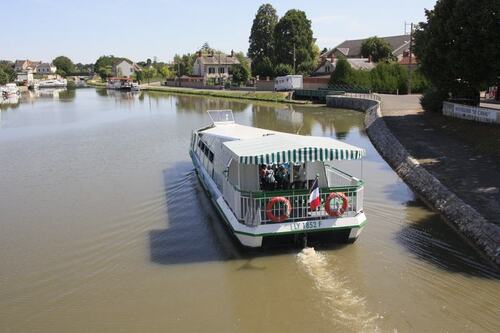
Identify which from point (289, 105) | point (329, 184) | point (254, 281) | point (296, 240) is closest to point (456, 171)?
point (329, 184)

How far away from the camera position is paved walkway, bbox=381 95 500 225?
47.5 ft

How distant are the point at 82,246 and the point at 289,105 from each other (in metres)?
50.4

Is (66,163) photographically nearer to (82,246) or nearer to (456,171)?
(82,246)

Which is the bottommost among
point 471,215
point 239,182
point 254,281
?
point 254,281

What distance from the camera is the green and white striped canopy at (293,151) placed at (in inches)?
463

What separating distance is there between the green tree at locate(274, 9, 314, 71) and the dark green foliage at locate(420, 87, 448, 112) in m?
53.5

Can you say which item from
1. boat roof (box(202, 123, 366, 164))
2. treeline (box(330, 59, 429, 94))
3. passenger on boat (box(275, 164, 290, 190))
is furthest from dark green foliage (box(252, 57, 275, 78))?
boat roof (box(202, 123, 366, 164))

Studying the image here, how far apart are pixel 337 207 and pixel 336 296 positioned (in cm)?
257

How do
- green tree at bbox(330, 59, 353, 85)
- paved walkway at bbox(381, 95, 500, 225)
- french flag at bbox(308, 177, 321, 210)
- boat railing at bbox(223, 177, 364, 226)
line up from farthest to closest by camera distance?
1. green tree at bbox(330, 59, 353, 85)
2. paved walkway at bbox(381, 95, 500, 225)
3. boat railing at bbox(223, 177, 364, 226)
4. french flag at bbox(308, 177, 321, 210)

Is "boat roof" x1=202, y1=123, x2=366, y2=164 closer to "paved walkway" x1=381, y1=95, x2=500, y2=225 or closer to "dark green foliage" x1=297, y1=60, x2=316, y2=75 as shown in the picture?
"paved walkway" x1=381, y1=95, x2=500, y2=225

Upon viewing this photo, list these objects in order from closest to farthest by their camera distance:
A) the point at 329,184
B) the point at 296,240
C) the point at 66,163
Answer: the point at 296,240 → the point at 329,184 → the point at 66,163

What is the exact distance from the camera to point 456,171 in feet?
58.7

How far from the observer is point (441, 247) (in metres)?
12.6

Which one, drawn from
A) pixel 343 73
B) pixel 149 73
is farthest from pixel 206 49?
pixel 343 73
